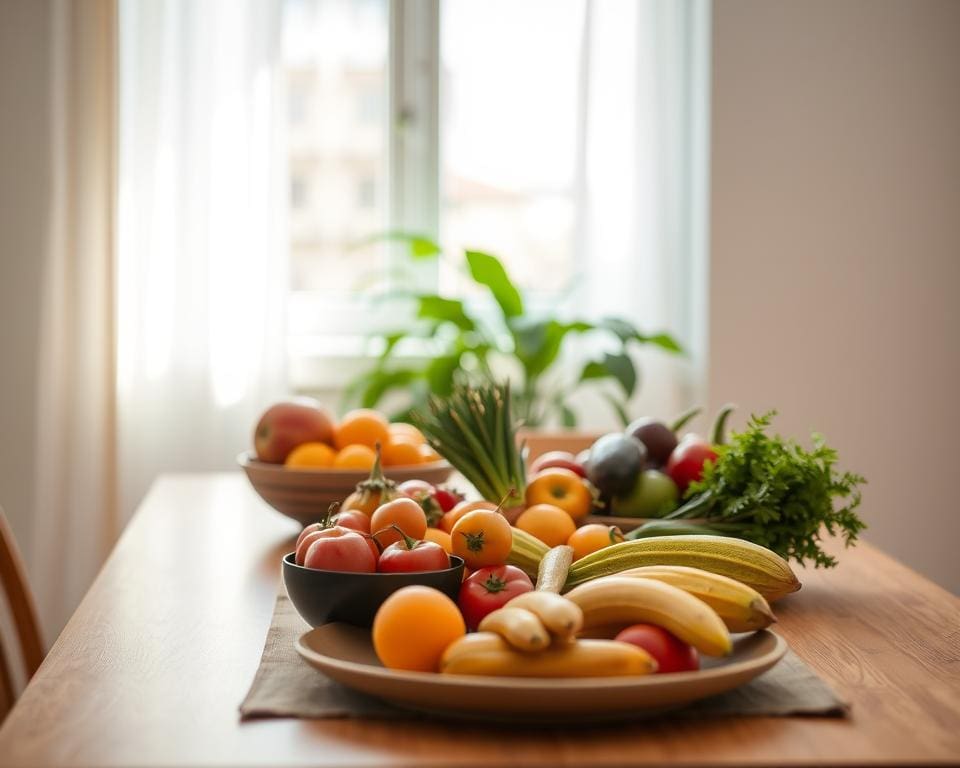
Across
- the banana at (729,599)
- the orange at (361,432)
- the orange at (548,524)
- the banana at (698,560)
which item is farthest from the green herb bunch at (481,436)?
the banana at (729,599)

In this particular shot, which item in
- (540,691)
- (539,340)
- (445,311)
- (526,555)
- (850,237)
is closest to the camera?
(540,691)

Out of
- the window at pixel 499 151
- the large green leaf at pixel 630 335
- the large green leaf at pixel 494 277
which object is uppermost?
the window at pixel 499 151

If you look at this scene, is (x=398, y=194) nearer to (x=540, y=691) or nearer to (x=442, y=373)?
(x=442, y=373)

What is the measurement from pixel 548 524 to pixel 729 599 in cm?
36

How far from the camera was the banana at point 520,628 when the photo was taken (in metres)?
0.73

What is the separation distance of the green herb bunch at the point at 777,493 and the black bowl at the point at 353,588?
1.37ft

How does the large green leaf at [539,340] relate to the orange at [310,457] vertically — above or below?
above

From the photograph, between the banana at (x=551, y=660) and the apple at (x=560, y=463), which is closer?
the banana at (x=551, y=660)

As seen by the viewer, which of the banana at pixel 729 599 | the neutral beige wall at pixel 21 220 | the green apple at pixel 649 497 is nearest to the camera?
the banana at pixel 729 599

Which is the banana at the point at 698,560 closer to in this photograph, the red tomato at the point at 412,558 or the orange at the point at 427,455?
the red tomato at the point at 412,558

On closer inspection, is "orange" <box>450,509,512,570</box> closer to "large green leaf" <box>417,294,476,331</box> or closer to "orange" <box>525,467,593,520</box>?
"orange" <box>525,467,593,520</box>

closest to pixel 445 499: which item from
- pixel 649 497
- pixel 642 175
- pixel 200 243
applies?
pixel 649 497

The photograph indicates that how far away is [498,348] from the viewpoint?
316 centimetres

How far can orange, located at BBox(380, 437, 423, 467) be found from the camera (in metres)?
1.61
